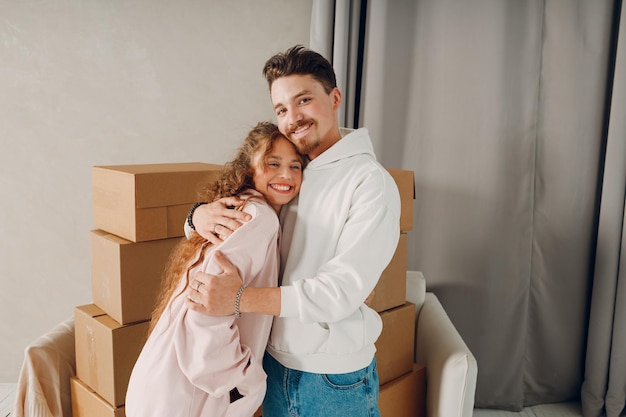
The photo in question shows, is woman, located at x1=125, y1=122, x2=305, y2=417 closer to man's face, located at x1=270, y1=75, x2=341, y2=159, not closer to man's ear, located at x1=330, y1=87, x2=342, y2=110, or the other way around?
man's face, located at x1=270, y1=75, x2=341, y2=159

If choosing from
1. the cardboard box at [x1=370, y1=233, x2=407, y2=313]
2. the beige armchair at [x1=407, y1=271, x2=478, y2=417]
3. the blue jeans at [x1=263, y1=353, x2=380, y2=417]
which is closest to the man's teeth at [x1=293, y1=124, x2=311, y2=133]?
the blue jeans at [x1=263, y1=353, x2=380, y2=417]

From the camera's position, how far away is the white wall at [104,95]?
2.41 meters

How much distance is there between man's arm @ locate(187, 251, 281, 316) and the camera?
1.12 meters

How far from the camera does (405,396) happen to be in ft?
6.32

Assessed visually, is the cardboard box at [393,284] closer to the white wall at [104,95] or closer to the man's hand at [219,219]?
the man's hand at [219,219]

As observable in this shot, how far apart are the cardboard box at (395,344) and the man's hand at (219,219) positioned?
2.58 feet

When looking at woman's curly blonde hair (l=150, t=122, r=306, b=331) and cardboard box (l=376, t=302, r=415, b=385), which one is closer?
woman's curly blonde hair (l=150, t=122, r=306, b=331)

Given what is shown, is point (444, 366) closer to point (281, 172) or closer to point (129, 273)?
point (281, 172)

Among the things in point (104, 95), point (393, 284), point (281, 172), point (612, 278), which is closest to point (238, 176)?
point (281, 172)

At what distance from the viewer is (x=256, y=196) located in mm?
1288

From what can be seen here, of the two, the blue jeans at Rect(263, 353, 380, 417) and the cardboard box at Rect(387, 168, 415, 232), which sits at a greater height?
the cardboard box at Rect(387, 168, 415, 232)

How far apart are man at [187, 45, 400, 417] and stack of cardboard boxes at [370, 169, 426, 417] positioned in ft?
1.85

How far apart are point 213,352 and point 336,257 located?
312 mm

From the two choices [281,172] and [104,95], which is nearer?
[281,172]
